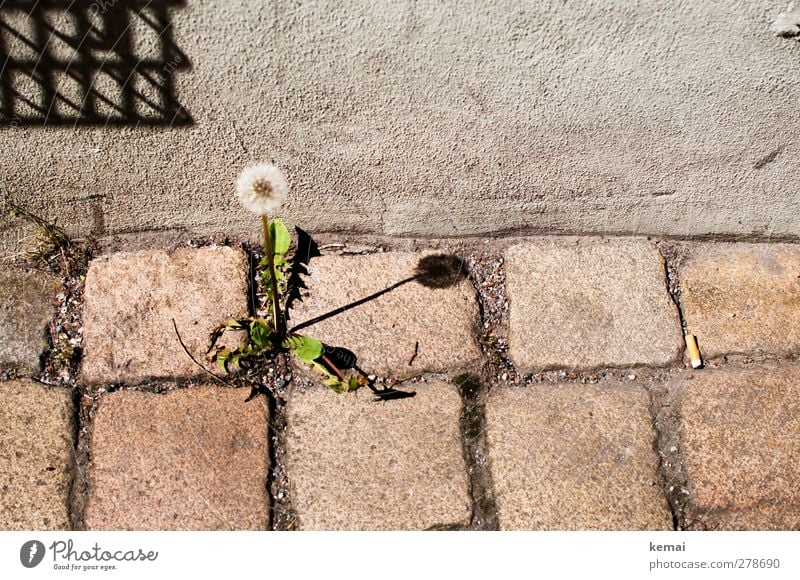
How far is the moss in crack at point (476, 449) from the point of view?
2.22m

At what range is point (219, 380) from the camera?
2.38 metres

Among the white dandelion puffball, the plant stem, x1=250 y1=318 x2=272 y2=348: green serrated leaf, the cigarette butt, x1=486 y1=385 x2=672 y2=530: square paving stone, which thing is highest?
the white dandelion puffball

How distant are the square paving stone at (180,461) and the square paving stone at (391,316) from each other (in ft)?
1.11

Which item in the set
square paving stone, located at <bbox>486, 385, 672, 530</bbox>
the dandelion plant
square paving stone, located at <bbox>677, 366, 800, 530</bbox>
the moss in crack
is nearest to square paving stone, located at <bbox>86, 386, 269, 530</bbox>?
the dandelion plant

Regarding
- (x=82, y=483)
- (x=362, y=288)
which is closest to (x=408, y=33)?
(x=362, y=288)

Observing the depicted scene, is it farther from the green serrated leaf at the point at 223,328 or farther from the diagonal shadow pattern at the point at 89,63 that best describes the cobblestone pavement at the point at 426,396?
the diagonal shadow pattern at the point at 89,63

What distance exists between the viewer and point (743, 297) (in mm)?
2609

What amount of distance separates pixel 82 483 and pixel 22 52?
1144 millimetres
